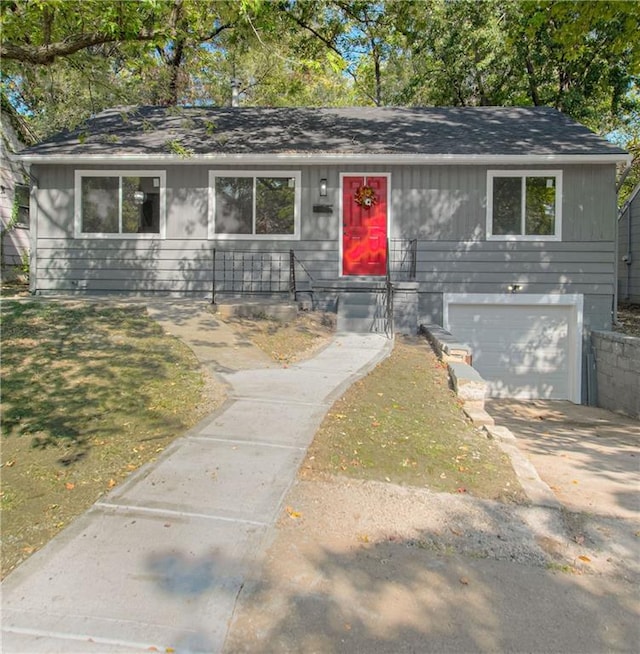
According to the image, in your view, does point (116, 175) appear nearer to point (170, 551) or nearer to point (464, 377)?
point (464, 377)

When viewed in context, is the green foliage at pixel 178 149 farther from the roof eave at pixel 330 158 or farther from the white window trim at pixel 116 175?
the white window trim at pixel 116 175

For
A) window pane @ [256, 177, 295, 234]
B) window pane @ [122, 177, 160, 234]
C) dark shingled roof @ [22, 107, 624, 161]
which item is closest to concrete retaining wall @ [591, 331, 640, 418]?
dark shingled roof @ [22, 107, 624, 161]

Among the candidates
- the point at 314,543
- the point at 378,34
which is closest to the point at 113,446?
the point at 314,543

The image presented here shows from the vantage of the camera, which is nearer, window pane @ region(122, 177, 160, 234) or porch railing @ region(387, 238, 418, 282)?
porch railing @ region(387, 238, 418, 282)

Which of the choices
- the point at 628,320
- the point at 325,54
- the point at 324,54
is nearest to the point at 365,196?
the point at 325,54

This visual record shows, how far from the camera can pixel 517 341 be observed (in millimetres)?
11062

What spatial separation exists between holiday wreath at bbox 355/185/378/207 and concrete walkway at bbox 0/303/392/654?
22.9 feet

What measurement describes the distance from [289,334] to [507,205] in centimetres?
545

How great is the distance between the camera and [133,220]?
36.8 feet

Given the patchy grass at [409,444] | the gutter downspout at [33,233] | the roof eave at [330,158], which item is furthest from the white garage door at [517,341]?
Result: the gutter downspout at [33,233]

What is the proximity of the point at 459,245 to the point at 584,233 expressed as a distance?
8.13ft

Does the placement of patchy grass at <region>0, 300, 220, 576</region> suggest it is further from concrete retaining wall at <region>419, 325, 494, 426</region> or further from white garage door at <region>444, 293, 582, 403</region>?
white garage door at <region>444, 293, 582, 403</region>

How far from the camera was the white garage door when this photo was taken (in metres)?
10.9

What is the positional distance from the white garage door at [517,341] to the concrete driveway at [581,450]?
451 mm
